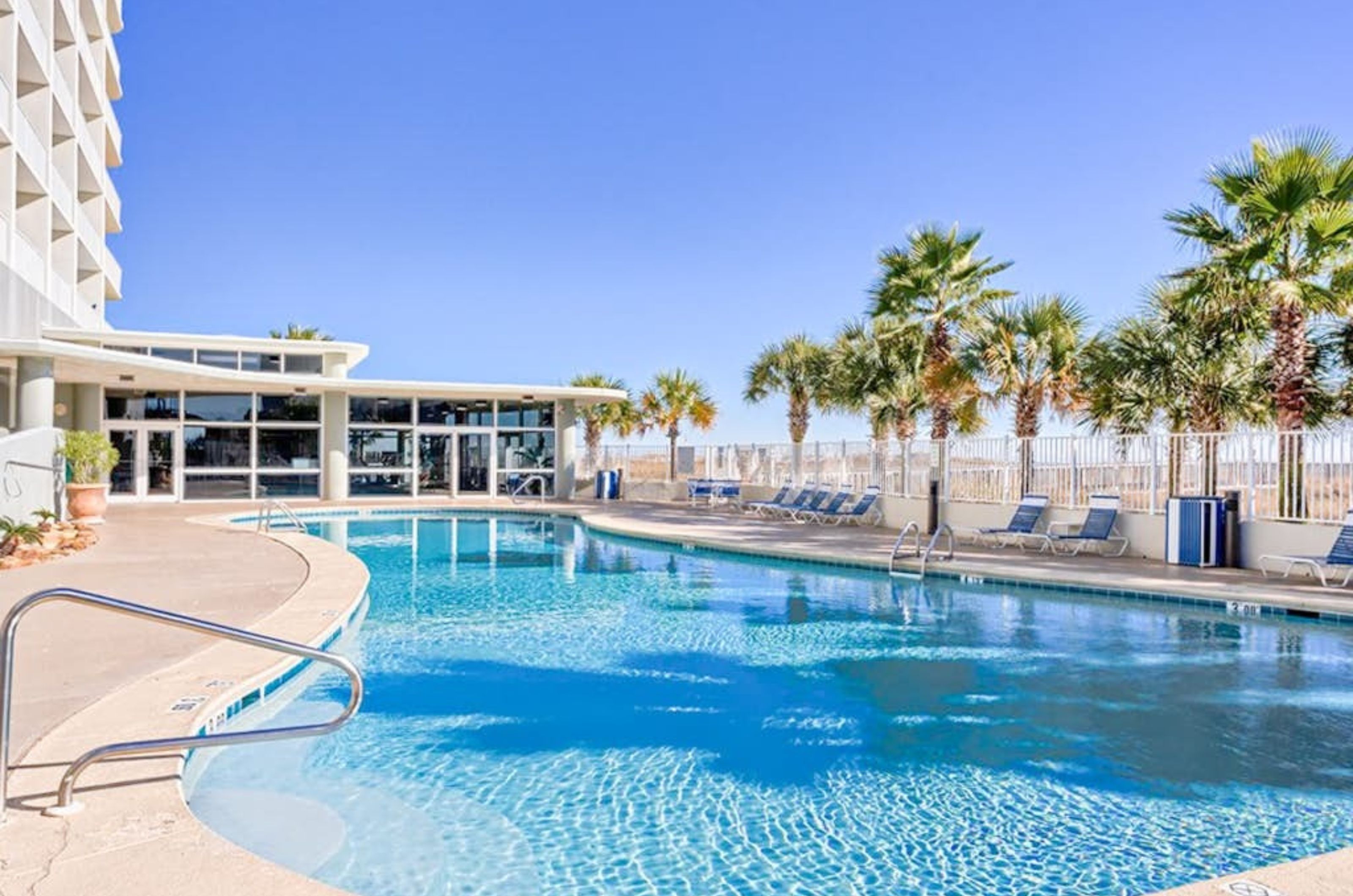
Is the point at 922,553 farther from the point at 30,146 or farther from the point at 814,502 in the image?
the point at 30,146

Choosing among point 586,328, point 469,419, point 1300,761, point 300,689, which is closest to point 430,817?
point 300,689

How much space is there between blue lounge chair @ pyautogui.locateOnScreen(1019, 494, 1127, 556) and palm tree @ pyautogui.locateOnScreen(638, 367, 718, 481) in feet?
62.5

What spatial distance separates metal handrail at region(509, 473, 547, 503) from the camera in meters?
24.6

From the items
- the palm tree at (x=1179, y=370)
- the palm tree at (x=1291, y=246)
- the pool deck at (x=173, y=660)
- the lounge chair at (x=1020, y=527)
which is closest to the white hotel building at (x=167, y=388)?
the pool deck at (x=173, y=660)

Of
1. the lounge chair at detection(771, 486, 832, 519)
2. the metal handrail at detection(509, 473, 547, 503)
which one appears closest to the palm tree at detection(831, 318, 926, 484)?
the lounge chair at detection(771, 486, 832, 519)

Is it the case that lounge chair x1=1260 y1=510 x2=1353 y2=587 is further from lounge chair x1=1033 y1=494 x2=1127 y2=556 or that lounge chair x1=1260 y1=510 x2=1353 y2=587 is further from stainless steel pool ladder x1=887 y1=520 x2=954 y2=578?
stainless steel pool ladder x1=887 y1=520 x2=954 y2=578

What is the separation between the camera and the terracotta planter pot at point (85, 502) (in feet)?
49.2

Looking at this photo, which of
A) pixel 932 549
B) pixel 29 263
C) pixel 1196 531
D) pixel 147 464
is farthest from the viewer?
pixel 147 464

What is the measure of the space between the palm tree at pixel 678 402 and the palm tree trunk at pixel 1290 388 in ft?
70.6

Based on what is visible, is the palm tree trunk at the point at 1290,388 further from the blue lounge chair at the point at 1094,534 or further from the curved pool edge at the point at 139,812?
the curved pool edge at the point at 139,812

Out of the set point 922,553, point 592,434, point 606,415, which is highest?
point 606,415

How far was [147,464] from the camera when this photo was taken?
21.7 metres

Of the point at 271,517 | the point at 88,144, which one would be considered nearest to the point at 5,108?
the point at 271,517

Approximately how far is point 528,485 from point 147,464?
9461 millimetres
